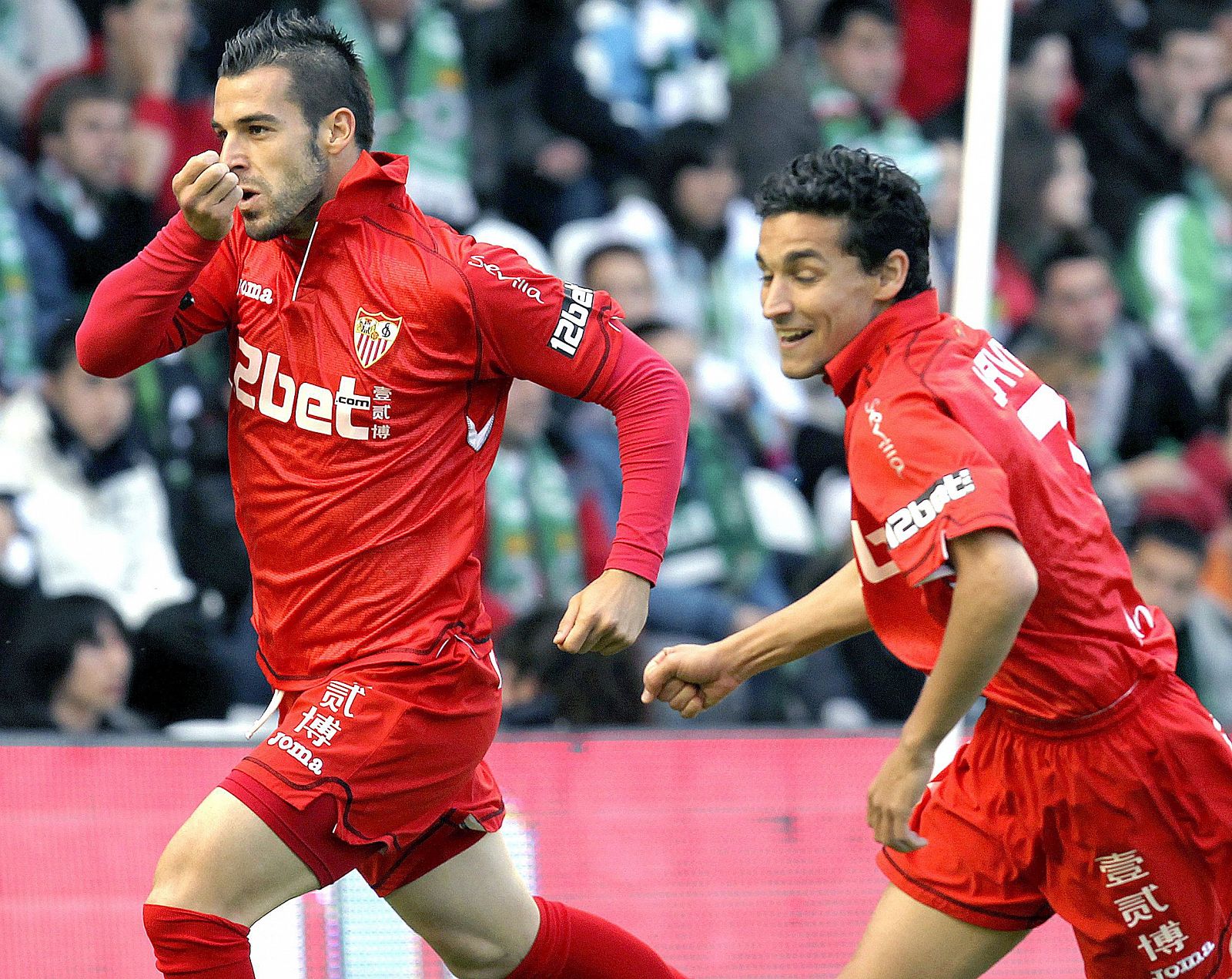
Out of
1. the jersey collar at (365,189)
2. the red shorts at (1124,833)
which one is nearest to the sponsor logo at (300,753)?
the jersey collar at (365,189)

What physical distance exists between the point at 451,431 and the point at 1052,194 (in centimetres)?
436

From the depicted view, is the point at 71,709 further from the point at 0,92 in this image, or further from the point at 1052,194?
the point at 1052,194

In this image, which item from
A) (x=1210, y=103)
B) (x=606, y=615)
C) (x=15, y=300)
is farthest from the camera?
(x=1210, y=103)

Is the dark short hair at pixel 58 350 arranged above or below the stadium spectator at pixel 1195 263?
above

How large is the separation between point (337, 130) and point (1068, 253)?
14.0ft

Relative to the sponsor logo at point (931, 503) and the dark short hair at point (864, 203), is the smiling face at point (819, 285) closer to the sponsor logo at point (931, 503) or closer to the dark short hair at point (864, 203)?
the dark short hair at point (864, 203)

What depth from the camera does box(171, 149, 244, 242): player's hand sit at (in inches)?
117

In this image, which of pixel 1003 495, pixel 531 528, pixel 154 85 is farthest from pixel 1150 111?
pixel 1003 495

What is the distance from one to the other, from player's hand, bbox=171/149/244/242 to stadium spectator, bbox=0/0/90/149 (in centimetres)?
322

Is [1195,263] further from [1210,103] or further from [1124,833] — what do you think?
[1124,833]

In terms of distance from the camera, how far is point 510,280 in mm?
3229

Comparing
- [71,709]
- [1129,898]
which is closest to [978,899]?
[1129,898]

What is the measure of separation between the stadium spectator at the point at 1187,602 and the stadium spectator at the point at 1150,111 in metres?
1.56

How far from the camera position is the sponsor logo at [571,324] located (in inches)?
127
